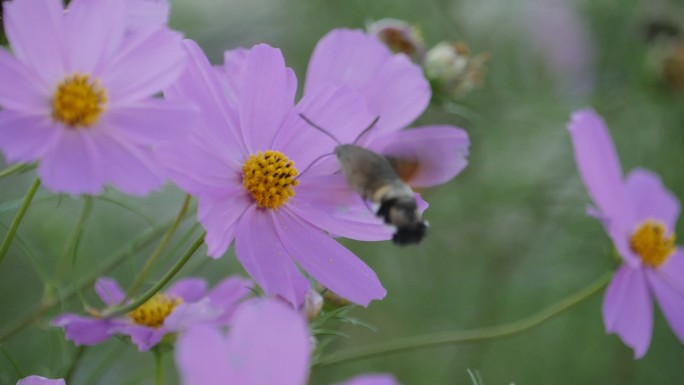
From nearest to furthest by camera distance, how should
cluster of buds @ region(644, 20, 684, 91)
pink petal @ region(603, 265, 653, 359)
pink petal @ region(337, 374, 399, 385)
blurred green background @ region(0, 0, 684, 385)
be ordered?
pink petal @ region(337, 374, 399, 385)
pink petal @ region(603, 265, 653, 359)
cluster of buds @ region(644, 20, 684, 91)
blurred green background @ region(0, 0, 684, 385)

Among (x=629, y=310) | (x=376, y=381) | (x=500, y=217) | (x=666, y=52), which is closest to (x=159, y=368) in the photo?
(x=376, y=381)

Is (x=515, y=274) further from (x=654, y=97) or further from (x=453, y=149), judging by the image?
(x=453, y=149)

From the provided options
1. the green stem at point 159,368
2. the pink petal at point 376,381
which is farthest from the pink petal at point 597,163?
the pink petal at point 376,381

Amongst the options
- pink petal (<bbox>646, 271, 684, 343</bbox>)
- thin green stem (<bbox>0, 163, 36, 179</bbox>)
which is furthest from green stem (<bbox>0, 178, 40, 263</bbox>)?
pink petal (<bbox>646, 271, 684, 343</bbox>)

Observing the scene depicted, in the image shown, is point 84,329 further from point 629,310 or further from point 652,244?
point 652,244

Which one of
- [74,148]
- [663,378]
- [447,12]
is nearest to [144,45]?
[74,148]

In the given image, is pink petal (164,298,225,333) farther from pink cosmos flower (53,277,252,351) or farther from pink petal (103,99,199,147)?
pink petal (103,99,199,147)
